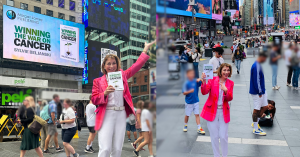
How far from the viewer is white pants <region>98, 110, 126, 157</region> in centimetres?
318

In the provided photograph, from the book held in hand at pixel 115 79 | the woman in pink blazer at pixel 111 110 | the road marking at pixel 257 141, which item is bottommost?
the road marking at pixel 257 141

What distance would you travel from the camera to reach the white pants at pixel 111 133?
318 centimetres

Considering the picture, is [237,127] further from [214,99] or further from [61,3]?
[61,3]

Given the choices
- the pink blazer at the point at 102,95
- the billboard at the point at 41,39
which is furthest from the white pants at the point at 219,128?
the billboard at the point at 41,39

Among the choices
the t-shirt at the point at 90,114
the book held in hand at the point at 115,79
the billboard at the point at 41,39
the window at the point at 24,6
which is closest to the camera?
the book held in hand at the point at 115,79

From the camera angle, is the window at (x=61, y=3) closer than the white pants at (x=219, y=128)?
No

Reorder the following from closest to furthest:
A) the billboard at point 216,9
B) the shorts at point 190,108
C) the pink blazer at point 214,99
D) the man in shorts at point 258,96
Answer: the pink blazer at point 214,99 < the man in shorts at point 258,96 < the shorts at point 190,108 < the billboard at point 216,9

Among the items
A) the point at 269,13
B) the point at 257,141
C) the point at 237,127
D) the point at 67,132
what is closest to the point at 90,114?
the point at 67,132

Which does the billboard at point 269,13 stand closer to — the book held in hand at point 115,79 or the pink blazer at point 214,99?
the book held in hand at point 115,79

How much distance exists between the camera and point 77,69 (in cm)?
3728

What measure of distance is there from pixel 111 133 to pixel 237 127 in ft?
16.6

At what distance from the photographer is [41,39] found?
3067 centimetres

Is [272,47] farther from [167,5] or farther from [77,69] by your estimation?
[77,69]

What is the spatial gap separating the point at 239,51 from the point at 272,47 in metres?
14.6
